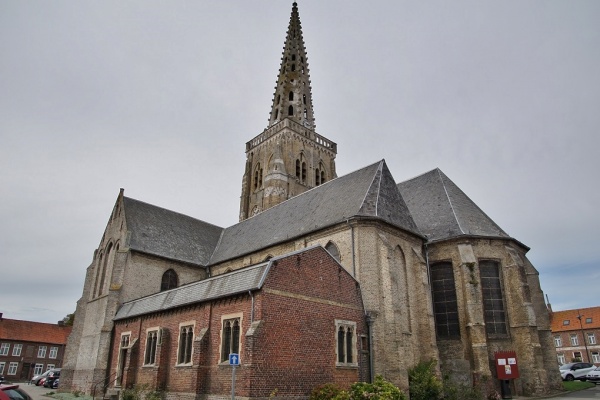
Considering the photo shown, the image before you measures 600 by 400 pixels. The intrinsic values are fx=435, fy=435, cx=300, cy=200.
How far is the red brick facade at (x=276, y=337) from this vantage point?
1509 cm

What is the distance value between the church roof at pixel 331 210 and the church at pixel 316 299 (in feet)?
0.35

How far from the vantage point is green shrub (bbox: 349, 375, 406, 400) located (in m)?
14.5

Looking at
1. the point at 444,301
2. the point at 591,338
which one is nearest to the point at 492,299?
the point at 444,301

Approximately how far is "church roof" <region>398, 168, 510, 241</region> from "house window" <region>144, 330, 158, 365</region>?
50.9 ft

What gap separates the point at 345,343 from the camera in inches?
707

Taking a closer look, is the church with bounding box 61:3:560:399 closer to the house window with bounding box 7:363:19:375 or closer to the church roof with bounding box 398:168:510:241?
the church roof with bounding box 398:168:510:241

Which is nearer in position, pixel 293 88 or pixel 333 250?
pixel 333 250

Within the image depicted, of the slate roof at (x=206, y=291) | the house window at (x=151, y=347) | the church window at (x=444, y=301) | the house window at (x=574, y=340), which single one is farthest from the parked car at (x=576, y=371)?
the house window at (x=151, y=347)

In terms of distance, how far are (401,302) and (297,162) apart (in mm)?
25580

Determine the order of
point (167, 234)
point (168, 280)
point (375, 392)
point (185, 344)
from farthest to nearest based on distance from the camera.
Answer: point (167, 234)
point (168, 280)
point (185, 344)
point (375, 392)

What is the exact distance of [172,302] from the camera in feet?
65.7

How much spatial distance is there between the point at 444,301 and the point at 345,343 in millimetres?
8202

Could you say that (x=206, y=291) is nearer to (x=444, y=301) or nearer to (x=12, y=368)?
(x=444, y=301)

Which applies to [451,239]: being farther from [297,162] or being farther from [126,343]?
[297,162]
